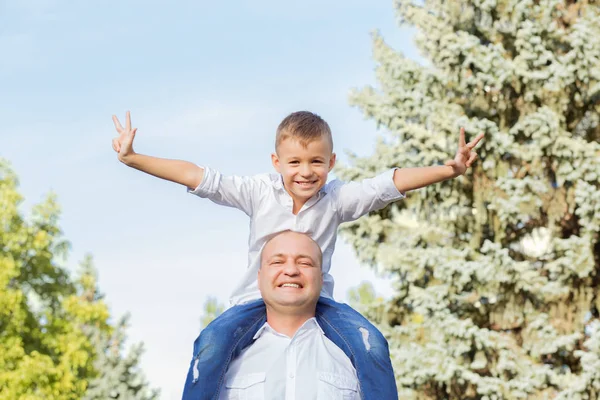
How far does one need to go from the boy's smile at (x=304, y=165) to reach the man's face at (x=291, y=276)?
0.45m

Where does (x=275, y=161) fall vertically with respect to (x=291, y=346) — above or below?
above

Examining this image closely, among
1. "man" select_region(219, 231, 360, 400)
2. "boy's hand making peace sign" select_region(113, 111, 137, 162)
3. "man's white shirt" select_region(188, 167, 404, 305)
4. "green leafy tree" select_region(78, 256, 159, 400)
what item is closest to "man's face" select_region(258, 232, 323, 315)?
"man" select_region(219, 231, 360, 400)

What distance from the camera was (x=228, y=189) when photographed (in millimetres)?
4742

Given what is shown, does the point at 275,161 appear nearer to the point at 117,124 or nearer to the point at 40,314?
the point at 117,124

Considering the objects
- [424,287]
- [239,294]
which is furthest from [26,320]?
[239,294]

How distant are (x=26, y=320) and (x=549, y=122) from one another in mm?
15845

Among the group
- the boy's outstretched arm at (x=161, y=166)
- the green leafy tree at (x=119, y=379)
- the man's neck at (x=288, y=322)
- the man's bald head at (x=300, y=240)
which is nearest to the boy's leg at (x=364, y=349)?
the man's neck at (x=288, y=322)

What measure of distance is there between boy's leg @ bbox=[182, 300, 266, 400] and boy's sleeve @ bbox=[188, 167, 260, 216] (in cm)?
77

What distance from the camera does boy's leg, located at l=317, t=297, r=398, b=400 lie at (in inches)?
162

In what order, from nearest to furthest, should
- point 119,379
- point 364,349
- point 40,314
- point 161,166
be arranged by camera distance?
point 364,349 < point 161,166 < point 119,379 < point 40,314

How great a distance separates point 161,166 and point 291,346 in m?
1.28

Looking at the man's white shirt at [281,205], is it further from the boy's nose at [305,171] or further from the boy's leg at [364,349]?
the boy's leg at [364,349]

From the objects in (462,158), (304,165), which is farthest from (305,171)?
(462,158)

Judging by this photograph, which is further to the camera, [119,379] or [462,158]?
[119,379]
